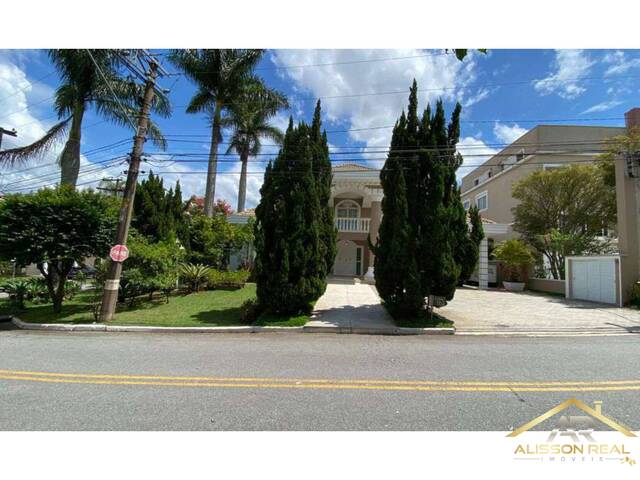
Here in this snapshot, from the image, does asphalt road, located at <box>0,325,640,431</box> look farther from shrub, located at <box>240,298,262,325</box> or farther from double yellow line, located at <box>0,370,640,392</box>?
shrub, located at <box>240,298,262,325</box>

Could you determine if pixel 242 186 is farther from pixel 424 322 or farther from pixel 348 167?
pixel 424 322

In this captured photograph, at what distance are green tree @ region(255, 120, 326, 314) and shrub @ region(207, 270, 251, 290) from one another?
233 inches

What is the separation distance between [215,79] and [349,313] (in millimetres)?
17221

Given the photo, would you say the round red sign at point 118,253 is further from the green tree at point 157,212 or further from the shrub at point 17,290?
the shrub at point 17,290

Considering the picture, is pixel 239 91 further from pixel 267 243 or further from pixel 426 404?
pixel 426 404

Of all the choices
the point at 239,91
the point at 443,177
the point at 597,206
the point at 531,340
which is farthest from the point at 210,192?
the point at 597,206

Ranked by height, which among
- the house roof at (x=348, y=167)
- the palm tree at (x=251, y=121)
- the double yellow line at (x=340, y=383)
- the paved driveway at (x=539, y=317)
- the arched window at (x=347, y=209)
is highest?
the palm tree at (x=251, y=121)

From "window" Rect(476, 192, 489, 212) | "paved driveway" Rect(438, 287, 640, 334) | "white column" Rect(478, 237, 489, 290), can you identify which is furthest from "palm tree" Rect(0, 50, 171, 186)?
"window" Rect(476, 192, 489, 212)

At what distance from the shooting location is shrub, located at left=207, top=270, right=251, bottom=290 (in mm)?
13961

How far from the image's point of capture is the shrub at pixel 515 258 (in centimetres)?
1673

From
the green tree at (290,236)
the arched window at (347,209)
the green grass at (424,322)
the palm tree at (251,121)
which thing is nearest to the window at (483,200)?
Result: the arched window at (347,209)

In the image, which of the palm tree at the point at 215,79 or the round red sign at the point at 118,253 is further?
the palm tree at the point at 215,79

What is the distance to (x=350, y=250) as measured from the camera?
71.1 feet

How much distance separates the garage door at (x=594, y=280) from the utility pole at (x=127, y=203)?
17698 millimetres
